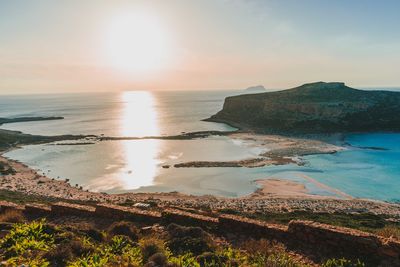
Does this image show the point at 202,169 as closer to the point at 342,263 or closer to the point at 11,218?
the point at 11,218

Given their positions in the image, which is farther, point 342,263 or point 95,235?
point 95,235

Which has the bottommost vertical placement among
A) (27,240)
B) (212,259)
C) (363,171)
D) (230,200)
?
(363,171)

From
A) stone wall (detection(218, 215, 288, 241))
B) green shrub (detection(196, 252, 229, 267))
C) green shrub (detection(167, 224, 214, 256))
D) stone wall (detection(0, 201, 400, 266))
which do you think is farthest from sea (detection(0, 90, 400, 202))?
green shrub (detection(196, 252, 229, 267))

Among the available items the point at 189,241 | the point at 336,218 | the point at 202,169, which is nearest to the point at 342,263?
the point at 189,241

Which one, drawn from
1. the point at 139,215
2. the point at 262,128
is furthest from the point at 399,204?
the point at 262,128

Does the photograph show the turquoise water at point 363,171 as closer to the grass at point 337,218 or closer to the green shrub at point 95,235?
the grass at point 337,218

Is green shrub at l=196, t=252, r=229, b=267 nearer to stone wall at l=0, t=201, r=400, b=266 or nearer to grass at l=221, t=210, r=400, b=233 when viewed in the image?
stone wall at l=0, t=201, r=400, b=266

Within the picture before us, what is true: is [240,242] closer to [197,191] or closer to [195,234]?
[195,234]

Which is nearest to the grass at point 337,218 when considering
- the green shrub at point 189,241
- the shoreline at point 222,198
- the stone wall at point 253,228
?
the shoreline at point 222,198
